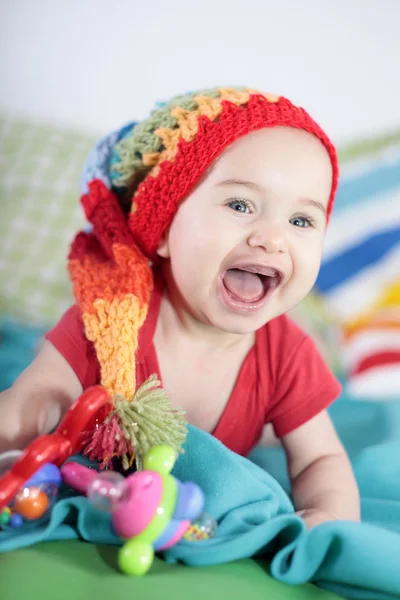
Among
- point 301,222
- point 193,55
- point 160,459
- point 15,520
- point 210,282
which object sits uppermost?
point 193,55

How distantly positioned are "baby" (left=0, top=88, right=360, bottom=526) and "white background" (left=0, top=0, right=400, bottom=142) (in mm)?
918

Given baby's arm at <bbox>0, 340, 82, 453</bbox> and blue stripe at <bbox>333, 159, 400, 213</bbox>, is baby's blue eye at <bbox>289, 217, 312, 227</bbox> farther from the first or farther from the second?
blue stripe at <bbox>333, 159, 400, 213</bbox>

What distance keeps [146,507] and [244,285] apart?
361 millimetres

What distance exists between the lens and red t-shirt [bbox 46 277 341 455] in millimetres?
950

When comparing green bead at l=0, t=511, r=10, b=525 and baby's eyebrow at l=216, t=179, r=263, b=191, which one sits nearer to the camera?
green bead at l=0, t=511, r=10, b=525

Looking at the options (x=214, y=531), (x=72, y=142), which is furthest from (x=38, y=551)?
(x=72, y=142)

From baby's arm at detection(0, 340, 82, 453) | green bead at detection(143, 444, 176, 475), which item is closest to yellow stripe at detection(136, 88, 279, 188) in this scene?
baby's arm at detection(0, 340, 82, 453)

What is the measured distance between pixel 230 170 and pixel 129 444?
0.35 meters

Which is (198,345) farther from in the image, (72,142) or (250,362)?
(72,142)

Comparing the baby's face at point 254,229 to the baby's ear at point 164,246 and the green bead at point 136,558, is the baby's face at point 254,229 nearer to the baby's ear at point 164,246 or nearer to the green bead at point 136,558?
the baby's ear at point 164,246

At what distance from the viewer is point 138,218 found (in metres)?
0.93

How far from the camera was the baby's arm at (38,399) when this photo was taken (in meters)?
0.78

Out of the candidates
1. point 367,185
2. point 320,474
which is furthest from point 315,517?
point 367,185

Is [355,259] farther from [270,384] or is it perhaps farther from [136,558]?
[136,558]
